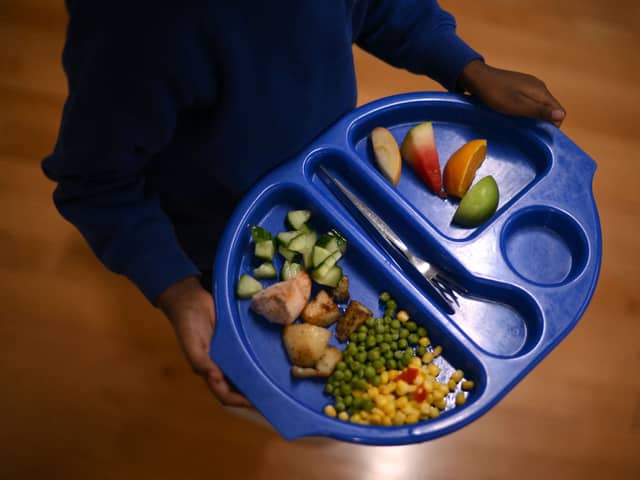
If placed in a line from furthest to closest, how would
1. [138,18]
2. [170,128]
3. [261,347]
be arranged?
1. [261,347]
2. [170,128]
3. [138,18]

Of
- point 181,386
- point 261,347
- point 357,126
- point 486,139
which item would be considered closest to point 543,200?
point 486,139

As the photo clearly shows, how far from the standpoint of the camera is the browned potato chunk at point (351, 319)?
0.86m

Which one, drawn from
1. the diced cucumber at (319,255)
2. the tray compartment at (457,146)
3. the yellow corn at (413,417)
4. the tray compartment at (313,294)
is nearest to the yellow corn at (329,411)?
the tray compartment at (313,294)

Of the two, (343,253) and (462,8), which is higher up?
(462,8)

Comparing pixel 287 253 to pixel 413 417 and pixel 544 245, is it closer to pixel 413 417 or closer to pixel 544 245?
pixel 413 417

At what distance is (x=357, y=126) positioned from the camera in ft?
3.26

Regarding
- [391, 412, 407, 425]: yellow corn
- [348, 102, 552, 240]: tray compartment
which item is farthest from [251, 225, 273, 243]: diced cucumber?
[391, 412, 407, 425]: yellow corn

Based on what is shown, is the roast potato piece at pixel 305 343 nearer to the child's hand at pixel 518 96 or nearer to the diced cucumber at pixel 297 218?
the diced cucumber at pixel 297 218

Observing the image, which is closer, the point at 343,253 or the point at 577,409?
the point at 343,253

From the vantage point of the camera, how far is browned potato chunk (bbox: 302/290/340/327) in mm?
854

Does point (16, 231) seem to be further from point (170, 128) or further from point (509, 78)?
point (509, 78)

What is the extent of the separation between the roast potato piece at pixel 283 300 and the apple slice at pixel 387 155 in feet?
0.81

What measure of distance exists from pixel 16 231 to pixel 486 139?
142 cm

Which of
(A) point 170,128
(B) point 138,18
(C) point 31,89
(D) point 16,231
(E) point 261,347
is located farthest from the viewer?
(C) point 31,89
